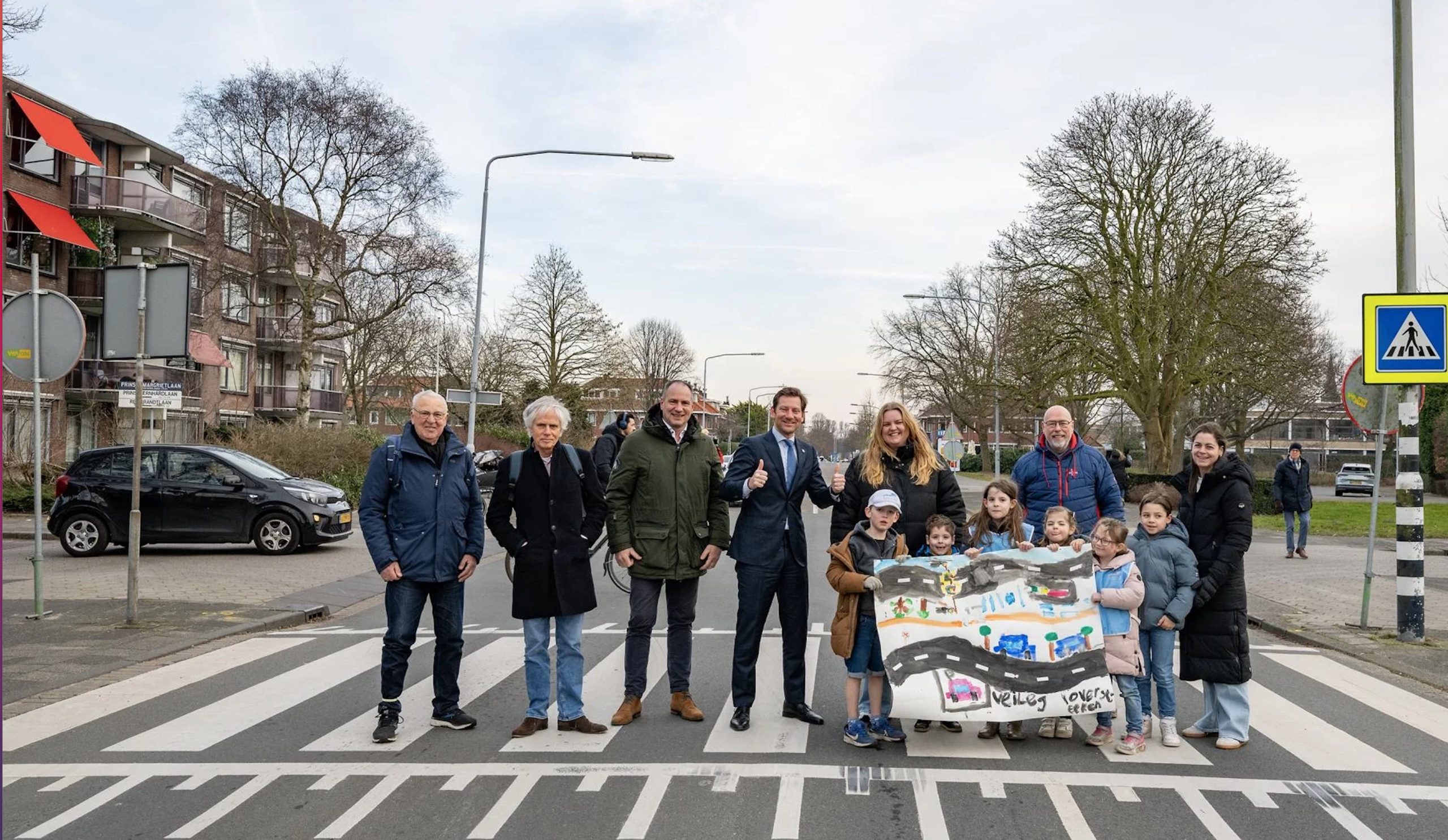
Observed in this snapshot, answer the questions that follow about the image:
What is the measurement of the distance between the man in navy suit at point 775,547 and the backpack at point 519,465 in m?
0.85

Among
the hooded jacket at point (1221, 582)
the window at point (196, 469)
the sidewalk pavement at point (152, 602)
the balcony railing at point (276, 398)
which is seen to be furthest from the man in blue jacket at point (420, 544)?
the balcony railing at point (276, 398)

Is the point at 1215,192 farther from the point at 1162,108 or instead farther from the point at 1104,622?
the point at 1104,622

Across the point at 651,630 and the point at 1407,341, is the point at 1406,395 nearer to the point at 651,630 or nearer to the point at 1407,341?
the point at 1407,341

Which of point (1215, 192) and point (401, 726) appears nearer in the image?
point (401, 726)

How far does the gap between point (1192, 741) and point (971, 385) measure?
103 feet

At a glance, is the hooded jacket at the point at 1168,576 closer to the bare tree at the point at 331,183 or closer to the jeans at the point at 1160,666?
the jeans at the point at 1160,666

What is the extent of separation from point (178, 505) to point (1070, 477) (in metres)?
13.6

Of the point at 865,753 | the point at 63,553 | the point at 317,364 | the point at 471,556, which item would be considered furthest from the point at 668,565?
the point at 317,364

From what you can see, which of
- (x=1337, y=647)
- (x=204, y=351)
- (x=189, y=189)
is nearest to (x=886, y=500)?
(x=1337, y=647)

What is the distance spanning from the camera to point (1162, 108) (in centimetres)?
3166

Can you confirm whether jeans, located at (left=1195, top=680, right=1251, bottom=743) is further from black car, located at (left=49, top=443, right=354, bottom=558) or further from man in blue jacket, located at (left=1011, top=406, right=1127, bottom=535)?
black car, located at (left=49, top=443, right=354, bottom=558)

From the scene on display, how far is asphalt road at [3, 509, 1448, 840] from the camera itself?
15.3ft

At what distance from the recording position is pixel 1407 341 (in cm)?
952

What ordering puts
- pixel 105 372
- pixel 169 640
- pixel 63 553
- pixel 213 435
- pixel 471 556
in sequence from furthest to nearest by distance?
pixel 213 435, pixel 105 372, pixel 63 553, pixel 169 640, pixel 471 556
